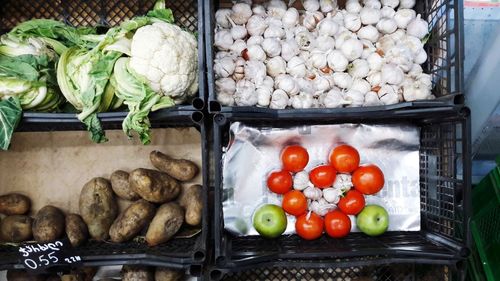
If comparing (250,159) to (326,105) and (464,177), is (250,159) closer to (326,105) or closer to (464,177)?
(326,105)

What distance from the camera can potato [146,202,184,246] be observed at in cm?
138

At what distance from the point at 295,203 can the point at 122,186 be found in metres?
0.74

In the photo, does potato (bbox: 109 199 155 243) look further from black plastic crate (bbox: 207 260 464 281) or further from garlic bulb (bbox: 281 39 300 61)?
garlic bulb (bbox: 281 39 300 61)

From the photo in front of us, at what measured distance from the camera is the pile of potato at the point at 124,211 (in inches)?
55.4

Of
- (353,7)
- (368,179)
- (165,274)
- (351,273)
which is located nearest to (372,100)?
(368,179)

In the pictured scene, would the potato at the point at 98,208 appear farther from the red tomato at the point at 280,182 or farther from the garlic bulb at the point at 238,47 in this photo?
the garlic bulb at the point at 238,47

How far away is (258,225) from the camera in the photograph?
1394mm

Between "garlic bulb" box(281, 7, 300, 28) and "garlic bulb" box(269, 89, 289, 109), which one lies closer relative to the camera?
"garlic bulb" box(269, 89, 289, 109)

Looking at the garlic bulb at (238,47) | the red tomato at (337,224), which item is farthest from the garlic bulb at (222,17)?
the red tomato at (337,224)

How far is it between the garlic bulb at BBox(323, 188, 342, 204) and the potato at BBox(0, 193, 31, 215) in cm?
131

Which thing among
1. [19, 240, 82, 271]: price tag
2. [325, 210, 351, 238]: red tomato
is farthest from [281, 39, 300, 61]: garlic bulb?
[19, 240, 82, 271]: price tag

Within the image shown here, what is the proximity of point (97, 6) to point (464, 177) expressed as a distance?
162cm

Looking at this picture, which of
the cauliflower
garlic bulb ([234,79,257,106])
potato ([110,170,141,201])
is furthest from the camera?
potato ([110,170,141,201])

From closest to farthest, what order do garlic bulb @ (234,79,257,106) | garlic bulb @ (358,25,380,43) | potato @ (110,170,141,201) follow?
garlic bulb @ (234,79,257,106) → garlic bulb @ (358,25,380,43) → potato @ (110,170,141,201)
